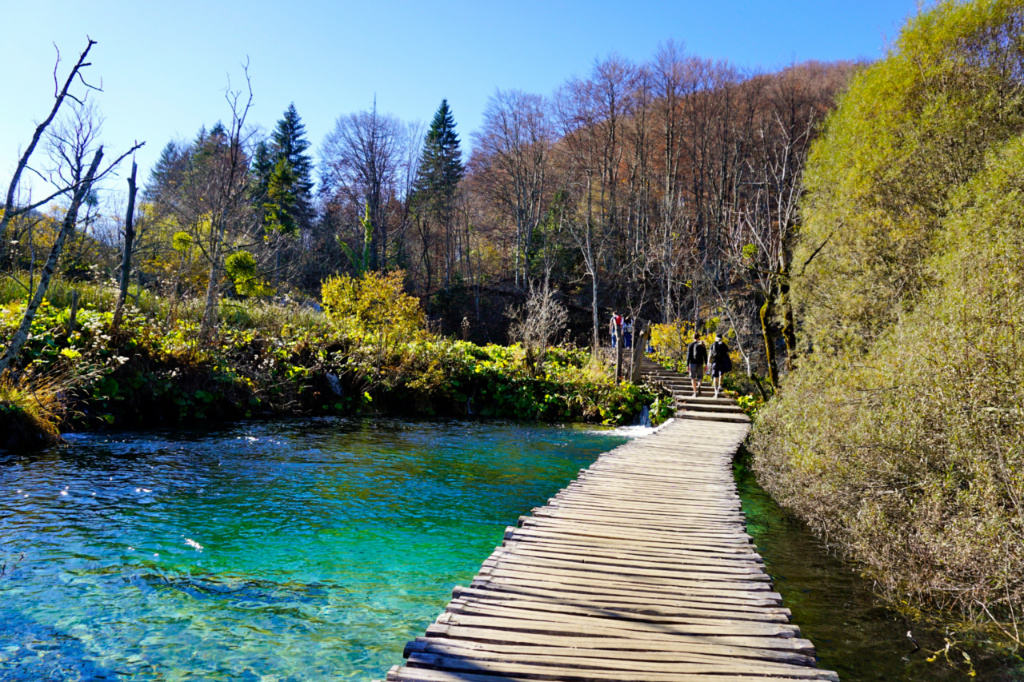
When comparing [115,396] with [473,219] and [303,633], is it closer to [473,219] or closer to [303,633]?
[303,633]

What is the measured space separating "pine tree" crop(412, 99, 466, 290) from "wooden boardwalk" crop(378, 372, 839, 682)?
28.5m

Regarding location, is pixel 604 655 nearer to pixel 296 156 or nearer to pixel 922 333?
pixel 922 333

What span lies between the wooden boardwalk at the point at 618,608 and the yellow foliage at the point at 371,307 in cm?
1151

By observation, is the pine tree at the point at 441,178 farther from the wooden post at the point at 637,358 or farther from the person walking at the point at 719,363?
the person walking at the point at 719,363

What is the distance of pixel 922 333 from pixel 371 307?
14.0 m

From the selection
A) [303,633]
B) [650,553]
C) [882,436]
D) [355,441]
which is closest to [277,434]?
[355,441]

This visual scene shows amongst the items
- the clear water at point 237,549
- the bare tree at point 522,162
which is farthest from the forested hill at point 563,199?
the clear water at point 237,549

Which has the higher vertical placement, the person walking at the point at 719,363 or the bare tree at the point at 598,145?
the bare tree at the point at 598,145

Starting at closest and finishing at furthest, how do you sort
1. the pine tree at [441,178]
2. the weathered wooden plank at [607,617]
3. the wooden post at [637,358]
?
the weathered wooden plank at [607,617] < the wooden post at [637,358] < the pine tree at [441,178]

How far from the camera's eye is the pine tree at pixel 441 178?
35.8 m

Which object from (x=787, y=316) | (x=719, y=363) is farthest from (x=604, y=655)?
(x=787, y=316)

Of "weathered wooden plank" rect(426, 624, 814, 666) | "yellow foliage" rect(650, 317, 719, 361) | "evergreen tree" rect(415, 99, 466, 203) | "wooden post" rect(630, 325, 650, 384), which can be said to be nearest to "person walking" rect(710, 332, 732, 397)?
"wooden post" rect(630, 325, 650, 384)

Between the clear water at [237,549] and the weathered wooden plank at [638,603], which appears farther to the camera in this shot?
the clear water at [237,549]

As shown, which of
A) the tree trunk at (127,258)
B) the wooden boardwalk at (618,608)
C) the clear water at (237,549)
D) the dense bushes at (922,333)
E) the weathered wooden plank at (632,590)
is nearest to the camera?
the wooden boardwalk at (618,608)
